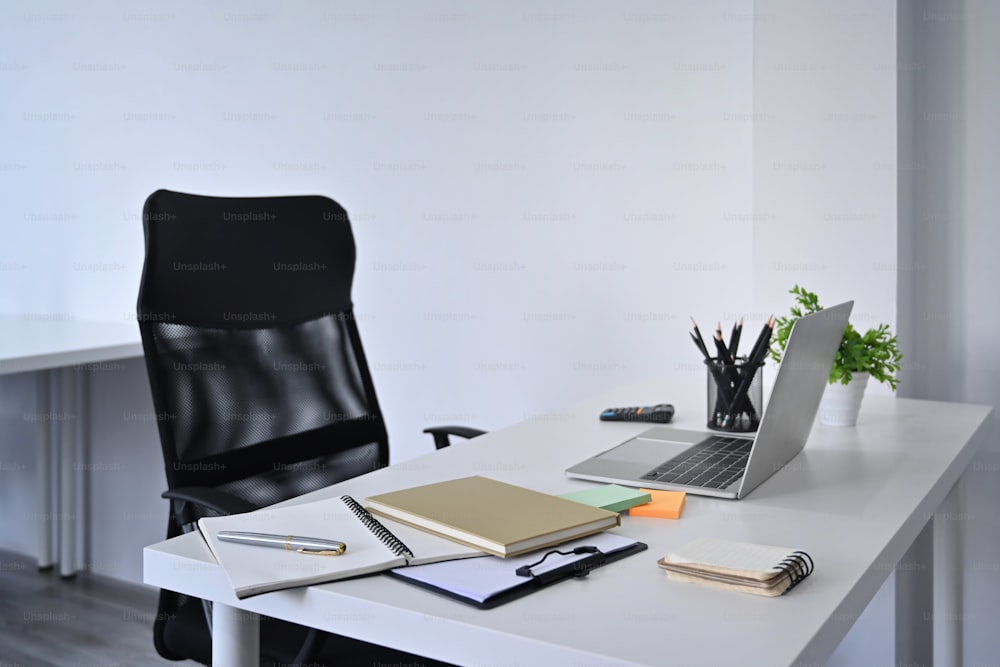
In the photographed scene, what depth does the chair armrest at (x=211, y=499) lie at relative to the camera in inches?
56.4

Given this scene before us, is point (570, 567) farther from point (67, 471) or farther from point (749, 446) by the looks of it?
point (67, 471)

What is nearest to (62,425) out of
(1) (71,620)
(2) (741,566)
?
(1) (71,620)

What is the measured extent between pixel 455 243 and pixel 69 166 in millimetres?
1668

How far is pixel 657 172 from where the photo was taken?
7.93 ft

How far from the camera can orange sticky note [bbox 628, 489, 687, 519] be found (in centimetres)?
119

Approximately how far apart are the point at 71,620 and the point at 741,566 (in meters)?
2.69

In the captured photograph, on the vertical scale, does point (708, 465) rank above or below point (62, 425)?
above

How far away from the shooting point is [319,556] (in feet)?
3.27

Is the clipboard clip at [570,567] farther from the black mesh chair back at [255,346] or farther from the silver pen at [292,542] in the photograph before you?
the black mesh chair back at [255,346]

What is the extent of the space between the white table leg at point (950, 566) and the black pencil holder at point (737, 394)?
0.54 meters

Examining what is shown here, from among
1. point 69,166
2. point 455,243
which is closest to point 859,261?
point 455,243

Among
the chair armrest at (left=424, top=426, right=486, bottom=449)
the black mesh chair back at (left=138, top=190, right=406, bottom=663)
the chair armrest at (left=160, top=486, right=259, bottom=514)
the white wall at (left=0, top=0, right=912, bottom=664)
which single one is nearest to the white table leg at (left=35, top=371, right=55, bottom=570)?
the white wall at (left=0, top=0, right=912, bottom=664)

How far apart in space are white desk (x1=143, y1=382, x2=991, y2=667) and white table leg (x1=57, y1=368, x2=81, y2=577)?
2260mm

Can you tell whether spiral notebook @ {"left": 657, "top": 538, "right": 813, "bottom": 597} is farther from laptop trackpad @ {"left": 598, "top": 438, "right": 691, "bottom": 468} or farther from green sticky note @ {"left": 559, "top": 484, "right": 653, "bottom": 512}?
laptop trackpad @ {"left": 598, "top": 438, "right": 691, "bottom": 468}
